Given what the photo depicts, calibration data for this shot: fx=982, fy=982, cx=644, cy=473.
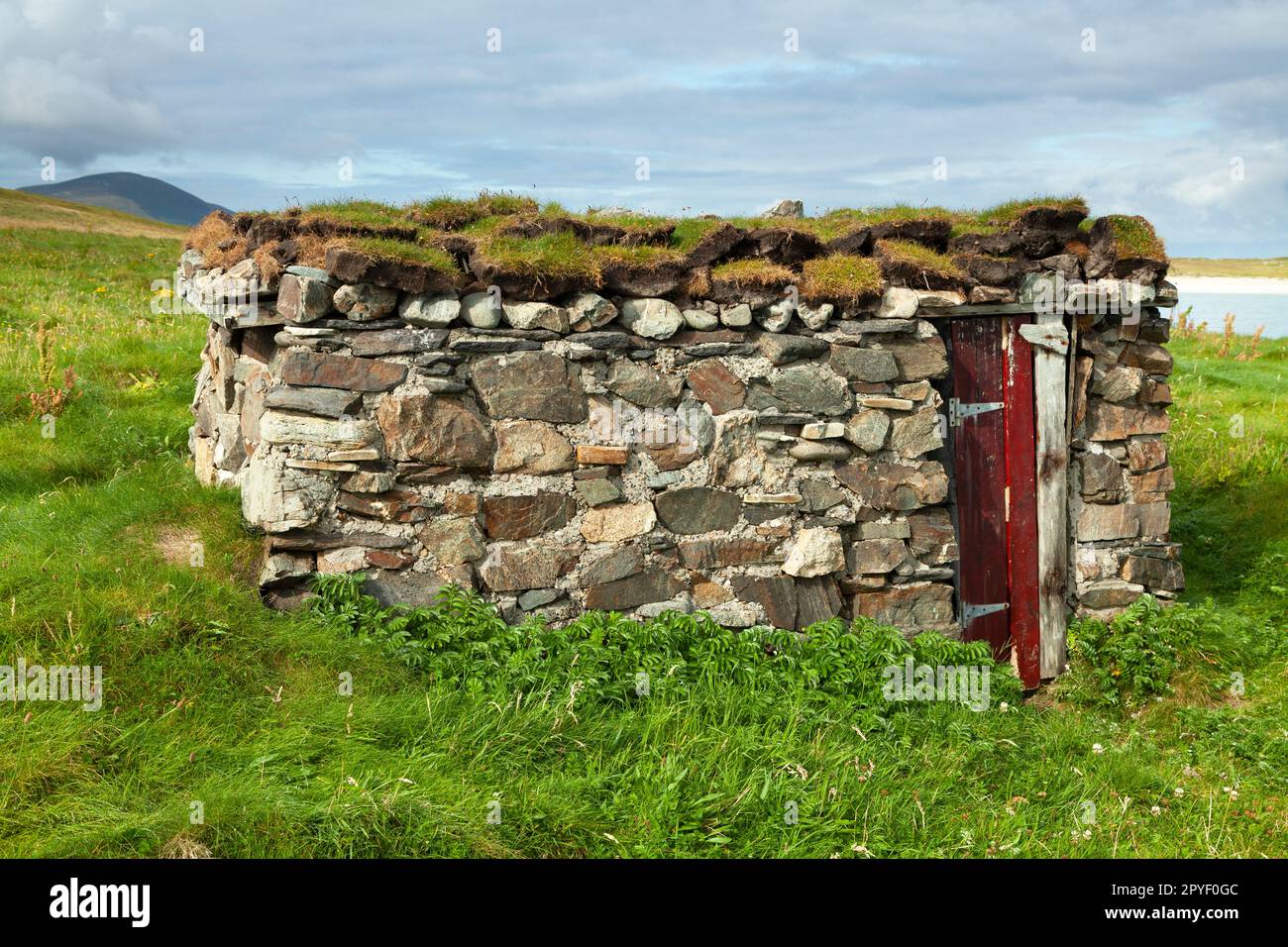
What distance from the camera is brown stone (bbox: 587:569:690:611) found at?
611cm

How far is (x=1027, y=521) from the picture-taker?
22.9 feet

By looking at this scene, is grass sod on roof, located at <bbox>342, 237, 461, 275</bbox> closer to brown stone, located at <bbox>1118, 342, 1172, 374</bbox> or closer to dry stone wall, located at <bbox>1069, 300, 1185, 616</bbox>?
dry stone wall, located at <bbox>1069, 300, 1185, 616</bbox>

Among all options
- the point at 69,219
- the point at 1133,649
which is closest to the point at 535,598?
the point at 1133,649

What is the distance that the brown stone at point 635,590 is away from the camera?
6105 millimetres

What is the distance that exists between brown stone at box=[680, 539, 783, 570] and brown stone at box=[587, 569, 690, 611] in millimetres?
162

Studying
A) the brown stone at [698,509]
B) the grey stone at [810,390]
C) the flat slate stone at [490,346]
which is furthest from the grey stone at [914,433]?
the flat slate stone at [490,346]

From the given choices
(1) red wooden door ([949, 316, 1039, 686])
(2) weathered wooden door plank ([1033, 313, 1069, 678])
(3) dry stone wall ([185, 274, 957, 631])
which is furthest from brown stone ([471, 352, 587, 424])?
(2) weathered wooden door plank ([1033, 313, 1069, 678])

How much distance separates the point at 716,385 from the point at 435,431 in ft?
5.82

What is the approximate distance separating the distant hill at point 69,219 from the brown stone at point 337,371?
25828 mm

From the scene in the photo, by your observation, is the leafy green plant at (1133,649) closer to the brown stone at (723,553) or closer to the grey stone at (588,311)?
the brown stone at (723,553)

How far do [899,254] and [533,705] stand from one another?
378 cm

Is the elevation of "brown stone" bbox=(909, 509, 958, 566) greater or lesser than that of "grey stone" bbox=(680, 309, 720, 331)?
lesser

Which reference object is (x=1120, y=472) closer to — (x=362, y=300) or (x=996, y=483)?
(x=996, y=483)

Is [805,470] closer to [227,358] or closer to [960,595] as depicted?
[960,595]
